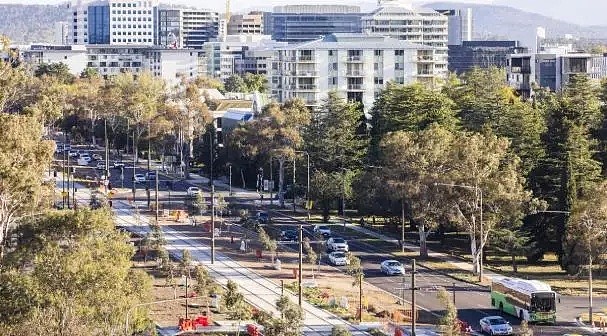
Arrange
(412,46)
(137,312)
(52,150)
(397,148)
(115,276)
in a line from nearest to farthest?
(115,276) → (137,312) → (52,150) → (397,148) → (412,46)

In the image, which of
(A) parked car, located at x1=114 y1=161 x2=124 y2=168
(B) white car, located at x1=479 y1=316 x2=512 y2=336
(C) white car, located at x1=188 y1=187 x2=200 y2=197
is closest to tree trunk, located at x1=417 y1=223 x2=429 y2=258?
(B) white car, located at x1=479 y1=316 x2=512 y2=336

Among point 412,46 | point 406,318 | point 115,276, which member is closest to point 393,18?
point 412,46

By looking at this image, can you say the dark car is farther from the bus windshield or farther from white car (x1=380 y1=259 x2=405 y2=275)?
the bus windshield

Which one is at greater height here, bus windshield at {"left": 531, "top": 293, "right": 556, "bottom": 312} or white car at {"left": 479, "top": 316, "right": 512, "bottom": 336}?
bus windshield at {"left": 531, "top": 293, "right": 556, "bottom": 312}

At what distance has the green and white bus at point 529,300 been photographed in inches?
1891

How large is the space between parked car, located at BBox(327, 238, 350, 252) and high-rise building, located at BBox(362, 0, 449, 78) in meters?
110

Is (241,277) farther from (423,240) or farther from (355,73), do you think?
(355,73)

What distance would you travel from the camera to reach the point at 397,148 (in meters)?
64.2

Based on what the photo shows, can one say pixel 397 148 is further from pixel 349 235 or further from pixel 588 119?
pixel 588 119

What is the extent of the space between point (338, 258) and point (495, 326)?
1888cm

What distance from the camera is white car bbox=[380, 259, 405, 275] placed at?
60.5m

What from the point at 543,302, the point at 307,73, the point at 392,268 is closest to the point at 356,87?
the point at 307,73

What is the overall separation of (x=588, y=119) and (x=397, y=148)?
62.8ft

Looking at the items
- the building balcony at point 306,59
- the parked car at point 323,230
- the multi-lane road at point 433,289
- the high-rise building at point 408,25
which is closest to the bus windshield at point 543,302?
the multi-lane road at point 433,289
